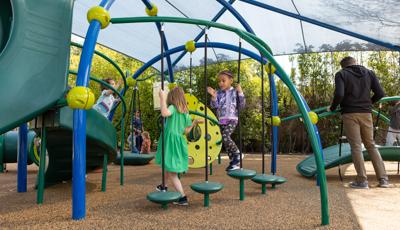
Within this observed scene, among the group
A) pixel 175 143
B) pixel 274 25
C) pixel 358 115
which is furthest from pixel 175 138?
pixel 274 25

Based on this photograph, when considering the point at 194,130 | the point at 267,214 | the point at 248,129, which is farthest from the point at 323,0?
the point at 248,129

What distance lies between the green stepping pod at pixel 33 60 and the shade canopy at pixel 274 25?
302 cm

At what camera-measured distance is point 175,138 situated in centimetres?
284

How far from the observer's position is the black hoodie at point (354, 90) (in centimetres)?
366

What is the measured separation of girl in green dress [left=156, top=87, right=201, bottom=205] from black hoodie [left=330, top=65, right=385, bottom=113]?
1859mm

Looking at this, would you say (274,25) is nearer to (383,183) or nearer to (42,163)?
(383,183)

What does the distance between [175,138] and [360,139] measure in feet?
7.10

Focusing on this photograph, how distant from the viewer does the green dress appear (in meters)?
2.78

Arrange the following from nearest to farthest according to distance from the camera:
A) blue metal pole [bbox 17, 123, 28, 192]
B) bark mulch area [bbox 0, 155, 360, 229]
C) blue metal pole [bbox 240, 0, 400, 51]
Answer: bark mulch area [bbox 0, 155, 360, 229]
blue metal pole [bbox 17, 123, 28, 192]
blue metal pole [bbox 240, 0, 400, 51]

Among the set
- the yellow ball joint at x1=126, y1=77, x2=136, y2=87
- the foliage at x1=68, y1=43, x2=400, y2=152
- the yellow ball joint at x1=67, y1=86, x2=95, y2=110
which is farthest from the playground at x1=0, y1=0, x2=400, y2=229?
the foliage at x1=68, y1=43, x2=400, y2=152

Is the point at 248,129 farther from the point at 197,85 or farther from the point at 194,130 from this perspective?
the point at 194,130

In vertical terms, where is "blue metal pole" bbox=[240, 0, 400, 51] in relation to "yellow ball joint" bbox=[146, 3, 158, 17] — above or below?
above

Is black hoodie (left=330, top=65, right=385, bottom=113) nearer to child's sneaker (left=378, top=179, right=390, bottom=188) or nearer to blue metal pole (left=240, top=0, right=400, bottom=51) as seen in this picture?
child's sneaker (left=378, top=179, right=390, bottom=188)

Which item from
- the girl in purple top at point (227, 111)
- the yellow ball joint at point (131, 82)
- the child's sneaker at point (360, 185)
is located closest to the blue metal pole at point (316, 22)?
the girl in purple top at point (227, 111)
